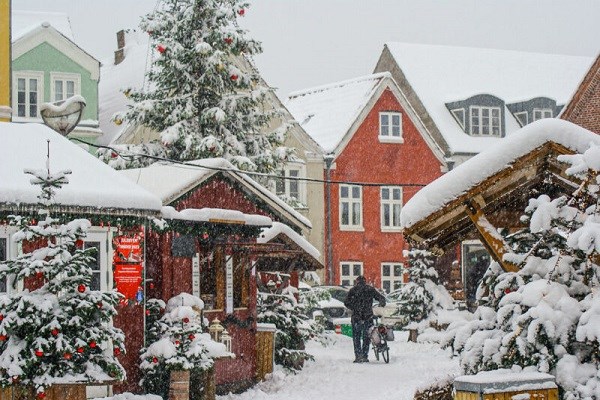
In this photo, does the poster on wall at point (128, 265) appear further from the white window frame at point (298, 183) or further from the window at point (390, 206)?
the window at point (390, 206)

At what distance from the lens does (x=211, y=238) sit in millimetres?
18906

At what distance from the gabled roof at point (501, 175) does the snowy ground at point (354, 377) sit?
457 centimetres

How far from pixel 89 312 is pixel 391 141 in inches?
1266

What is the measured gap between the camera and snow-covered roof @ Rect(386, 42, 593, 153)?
1836 inches

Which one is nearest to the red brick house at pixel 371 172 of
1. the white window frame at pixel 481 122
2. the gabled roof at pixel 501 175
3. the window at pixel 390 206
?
the window at pixel 390 206

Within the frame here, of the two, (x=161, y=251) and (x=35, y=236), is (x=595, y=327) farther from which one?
(x=161, y=251)

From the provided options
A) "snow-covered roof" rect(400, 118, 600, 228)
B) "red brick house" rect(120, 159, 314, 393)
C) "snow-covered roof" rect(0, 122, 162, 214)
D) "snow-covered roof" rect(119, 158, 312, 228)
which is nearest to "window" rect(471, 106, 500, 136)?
"red brick house" rect(120, 159, 314, 393)

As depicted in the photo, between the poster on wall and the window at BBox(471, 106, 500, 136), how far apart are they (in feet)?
104

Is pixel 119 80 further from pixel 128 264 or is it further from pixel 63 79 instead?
pixel 128 264

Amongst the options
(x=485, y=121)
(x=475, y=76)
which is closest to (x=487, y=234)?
(x=485, y=121)

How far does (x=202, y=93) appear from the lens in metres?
26.8

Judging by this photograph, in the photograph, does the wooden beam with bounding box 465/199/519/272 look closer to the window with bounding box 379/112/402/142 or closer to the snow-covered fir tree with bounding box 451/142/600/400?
the snow-covered fir tree with bounding box 451/142/600/400

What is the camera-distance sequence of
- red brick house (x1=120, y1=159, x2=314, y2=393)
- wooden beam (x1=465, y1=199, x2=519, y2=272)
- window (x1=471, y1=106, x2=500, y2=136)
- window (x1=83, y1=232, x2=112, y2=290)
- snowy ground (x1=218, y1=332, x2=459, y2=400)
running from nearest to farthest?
wooden beam (x1=465, y1=199, x2=519, y2=272) → window (x1=83, y1=232, x2=112, y2=290) → red brick house (x1=120, y1=159, x2=314, y2=393) → snowy ground (x1=218, y1=332, x2=459, y2=400) → window (x1=471, y1=106, x2=500, y2=136)

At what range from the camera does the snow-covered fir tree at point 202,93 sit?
26.2m
